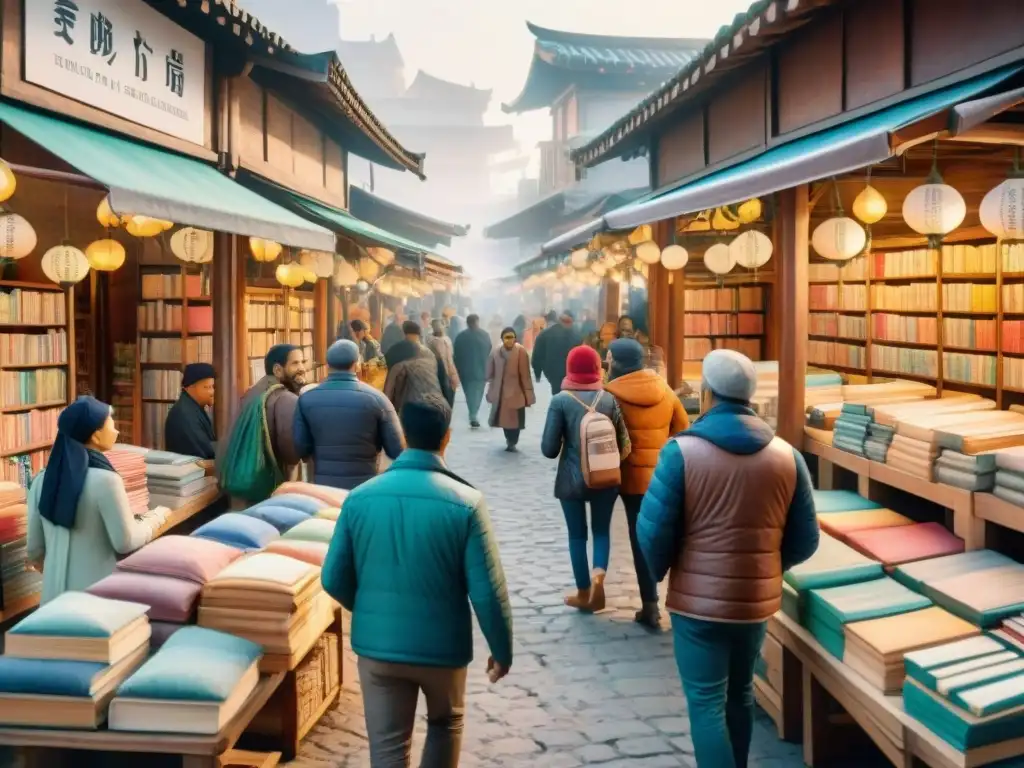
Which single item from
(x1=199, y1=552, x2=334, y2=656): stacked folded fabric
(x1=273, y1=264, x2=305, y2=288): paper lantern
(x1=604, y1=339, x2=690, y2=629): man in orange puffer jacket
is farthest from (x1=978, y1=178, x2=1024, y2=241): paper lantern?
(x1=273, y1=264, x2=305, y2=288): paper lantern

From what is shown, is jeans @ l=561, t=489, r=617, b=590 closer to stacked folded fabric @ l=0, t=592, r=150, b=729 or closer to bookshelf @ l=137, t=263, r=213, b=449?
stacked folded fabric @ l=0, t=592, r=150, b=729

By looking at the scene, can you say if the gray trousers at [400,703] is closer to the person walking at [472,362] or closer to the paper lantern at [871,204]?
the paper lantern at [871,204]

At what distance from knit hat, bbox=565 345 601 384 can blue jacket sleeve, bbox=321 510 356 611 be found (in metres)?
3.60

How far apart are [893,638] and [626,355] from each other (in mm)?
3231

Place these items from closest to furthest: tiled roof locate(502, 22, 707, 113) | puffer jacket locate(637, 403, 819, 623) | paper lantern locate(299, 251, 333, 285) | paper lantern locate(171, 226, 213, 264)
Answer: puffer jacket locate(637, 403, 819, 623) < paper lantern locate(171, 226, 213, 264) < paper lantern locate(299, 251, 333, 285) < tiled roof locate(502, 22, 707, 113)

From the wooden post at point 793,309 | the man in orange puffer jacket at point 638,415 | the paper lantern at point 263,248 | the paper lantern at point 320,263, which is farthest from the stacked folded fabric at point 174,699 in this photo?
the paper lantern at point 320,263

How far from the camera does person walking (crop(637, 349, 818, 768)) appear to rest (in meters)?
4.21

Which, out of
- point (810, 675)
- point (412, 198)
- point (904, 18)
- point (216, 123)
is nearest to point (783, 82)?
point (904, 18)

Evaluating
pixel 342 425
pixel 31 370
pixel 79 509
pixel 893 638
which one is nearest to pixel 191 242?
pixel 31 370

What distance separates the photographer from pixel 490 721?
5.52 metres

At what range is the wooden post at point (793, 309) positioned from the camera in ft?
23.3

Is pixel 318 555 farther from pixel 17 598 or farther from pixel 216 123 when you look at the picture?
pixel 216 123

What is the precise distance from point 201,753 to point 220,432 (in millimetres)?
6200

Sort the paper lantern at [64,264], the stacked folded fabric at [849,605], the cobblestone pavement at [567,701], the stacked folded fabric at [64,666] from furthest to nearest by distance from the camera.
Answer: the paper lantern at [64,264], the cobblestone pavement at [567,701], the stacked folded fabric at [849,605], the stacked folded fabric at [64,666]
